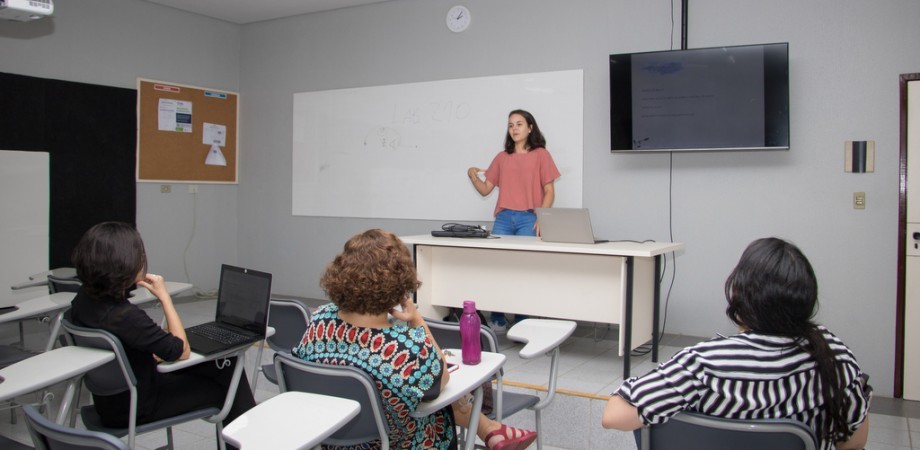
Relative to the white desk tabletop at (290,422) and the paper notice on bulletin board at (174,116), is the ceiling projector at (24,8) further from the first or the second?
the white desk tabletop at (290,422)

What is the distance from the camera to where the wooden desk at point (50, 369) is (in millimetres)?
1799

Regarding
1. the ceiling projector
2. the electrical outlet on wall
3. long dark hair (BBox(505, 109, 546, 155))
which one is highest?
the ceiling projector

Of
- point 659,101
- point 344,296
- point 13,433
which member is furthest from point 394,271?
point 659,101

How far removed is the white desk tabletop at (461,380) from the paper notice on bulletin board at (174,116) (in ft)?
16.2

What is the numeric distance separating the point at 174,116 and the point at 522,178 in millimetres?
3466

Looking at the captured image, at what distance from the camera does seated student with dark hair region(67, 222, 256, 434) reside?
2.13 metres

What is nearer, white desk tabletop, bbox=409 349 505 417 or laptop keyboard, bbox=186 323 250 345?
white desk tabletop, bbox=409 349 505 417

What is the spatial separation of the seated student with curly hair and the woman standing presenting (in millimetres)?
2833

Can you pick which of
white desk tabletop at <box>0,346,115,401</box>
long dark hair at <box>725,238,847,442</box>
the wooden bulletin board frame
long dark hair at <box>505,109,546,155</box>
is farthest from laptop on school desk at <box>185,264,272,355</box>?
the wooden bulletin board frame

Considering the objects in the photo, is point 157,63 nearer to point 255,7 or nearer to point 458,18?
point 255,7

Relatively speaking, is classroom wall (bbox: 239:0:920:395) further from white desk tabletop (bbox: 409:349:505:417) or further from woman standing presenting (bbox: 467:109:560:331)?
white desk tabletop (bbox: 409:349:505:417)

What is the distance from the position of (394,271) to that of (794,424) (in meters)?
1.02

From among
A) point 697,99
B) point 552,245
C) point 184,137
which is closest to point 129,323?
point 552,245

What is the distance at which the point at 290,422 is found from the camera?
1479 mm
